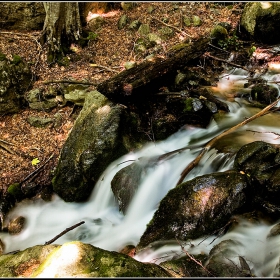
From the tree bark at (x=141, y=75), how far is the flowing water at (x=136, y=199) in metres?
1.11

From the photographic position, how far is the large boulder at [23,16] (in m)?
8.45

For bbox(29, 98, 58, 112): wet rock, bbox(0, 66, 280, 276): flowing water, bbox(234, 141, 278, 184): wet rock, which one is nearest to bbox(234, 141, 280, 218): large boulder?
bbox(234, 141, 278, 184): wet rock

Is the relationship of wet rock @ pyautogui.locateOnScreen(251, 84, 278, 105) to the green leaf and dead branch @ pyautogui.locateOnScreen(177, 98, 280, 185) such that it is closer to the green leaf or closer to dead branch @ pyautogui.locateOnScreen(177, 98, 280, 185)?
dead branch @ pyautogui.locateOnScreen(177, 98, 280, 185)

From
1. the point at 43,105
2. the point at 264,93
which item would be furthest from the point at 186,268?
the point at 43,105

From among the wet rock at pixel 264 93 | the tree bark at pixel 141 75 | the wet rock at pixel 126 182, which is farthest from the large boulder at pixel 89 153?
the wet rock at pixel 264 93

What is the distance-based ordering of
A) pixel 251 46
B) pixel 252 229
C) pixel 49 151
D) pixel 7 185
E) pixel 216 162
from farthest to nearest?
1. pixel 251 46
2. pixel 49 151
3. pixel 7 185
4. pixel 216 162
5. pixel 252 229

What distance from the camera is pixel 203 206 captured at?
12.0 feet

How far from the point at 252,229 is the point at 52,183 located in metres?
3.54

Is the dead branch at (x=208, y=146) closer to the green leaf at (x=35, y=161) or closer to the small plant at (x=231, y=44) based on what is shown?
the green leaf at (x=35, y=161)

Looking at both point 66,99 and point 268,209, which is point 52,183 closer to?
point 66,99

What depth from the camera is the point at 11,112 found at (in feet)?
21.2

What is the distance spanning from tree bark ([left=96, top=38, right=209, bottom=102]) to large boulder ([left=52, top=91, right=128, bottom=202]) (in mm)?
279

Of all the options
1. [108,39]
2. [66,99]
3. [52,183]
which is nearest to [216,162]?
[52,183]

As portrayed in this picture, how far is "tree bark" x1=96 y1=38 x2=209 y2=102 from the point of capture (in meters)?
5.19
